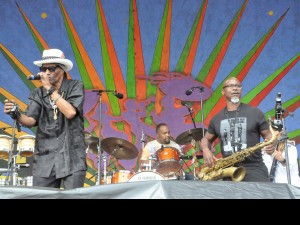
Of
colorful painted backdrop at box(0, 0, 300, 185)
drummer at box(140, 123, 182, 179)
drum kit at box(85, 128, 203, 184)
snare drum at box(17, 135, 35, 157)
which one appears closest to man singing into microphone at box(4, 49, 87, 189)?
snare drum at box(17, 135, 35, 157)

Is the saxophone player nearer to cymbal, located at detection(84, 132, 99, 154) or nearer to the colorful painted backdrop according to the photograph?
cymbal, located at detection(84, 132, 99, 154)

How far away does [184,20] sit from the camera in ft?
29.6

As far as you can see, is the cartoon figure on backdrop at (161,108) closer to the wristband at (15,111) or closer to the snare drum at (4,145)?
the snare drum at (4,145)

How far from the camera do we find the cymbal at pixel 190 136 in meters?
8.44

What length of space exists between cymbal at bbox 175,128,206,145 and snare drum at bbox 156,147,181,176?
398 mm

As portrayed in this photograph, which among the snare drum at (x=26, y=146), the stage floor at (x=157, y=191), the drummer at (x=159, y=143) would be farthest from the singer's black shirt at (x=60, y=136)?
the drummer at (x=159, y=143)

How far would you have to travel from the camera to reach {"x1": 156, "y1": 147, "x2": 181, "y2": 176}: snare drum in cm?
810

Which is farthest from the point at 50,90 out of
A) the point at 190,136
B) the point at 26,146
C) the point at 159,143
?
the point at 159,143

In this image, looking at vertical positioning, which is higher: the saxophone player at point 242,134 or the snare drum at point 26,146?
the snare drum at point 26,146

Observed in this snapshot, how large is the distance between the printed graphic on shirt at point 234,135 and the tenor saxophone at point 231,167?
2.9 inches

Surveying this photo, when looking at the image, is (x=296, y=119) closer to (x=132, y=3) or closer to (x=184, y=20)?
(x=184, y=20)

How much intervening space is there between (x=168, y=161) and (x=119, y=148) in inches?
29.8
